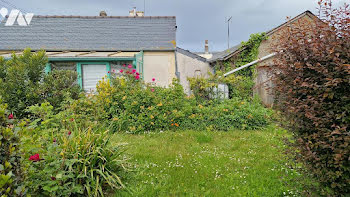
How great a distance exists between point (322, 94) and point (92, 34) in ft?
38.8

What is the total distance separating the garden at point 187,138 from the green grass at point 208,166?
0.7 inches

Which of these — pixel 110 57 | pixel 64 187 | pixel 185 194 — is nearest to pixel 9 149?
pixel 64 187

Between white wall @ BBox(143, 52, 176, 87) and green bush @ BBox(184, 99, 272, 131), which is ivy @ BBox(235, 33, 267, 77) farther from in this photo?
green bush @ BBox(184, 99, 272, 131)

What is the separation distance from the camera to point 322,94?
6.72 feet

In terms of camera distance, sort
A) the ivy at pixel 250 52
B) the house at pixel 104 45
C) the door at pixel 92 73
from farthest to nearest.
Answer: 1. the ivy at pixel 250 52
2. the door at pixel 92 73
3. the house at pixel 104 45

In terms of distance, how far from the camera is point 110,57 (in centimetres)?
911

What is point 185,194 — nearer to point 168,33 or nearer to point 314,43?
point 314,43

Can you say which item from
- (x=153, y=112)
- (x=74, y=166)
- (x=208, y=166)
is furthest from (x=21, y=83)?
(x=208, y=166)

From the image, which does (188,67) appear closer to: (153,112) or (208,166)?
(153,112)

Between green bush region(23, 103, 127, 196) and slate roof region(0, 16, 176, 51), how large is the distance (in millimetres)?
7803

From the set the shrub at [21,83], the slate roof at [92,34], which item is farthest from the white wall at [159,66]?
the shrub at [21,83]

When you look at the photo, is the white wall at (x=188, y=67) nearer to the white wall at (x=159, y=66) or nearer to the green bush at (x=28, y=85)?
the white wall at (x=159, y=66)

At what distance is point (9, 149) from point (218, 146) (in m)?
3.83

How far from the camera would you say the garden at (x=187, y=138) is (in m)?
1.98
